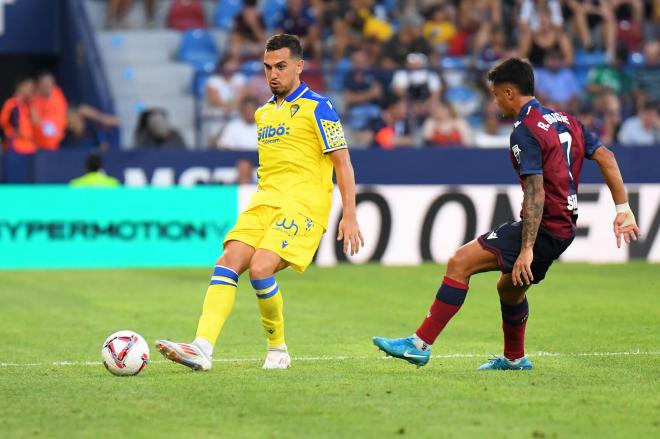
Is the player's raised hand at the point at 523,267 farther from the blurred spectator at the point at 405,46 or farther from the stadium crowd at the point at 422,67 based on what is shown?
the blurred spectator at the point at 405,46

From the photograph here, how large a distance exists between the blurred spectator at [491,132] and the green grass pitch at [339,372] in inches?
248

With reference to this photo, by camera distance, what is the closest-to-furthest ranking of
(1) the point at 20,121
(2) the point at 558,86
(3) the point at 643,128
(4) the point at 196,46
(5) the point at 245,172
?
(5) the point at 245,172 → (1) the point at 20,121 → (3) the point at 643,128 → (2) the point at 558,86 → (4) the point at 196,46

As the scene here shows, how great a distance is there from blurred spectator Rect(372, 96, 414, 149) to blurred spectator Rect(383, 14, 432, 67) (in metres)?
1.25

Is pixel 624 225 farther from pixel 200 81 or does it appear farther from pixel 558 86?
pixel 200 81

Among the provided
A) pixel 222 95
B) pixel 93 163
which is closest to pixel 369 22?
pixel 222 95

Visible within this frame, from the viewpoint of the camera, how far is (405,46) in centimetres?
2230

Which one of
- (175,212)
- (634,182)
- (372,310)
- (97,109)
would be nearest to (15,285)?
(175,212)

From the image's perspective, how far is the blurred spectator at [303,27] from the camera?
22578 millimetres

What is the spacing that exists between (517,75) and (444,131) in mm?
12968

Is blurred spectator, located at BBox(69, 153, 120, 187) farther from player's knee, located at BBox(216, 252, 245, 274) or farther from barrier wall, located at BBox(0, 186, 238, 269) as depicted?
player's knee, located at BBox(216, 252, 245, 274)

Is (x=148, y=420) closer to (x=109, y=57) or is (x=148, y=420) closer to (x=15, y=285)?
(x=15, y=285)

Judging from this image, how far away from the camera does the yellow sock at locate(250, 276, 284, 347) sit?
26.8 ft

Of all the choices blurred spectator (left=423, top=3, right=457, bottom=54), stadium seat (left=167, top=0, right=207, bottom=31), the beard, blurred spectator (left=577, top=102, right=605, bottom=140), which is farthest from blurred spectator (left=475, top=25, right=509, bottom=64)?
the beard

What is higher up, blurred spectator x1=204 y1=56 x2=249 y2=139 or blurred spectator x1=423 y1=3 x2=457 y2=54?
blurred spectator x1=423 y1=3 x2=457 y2=54
